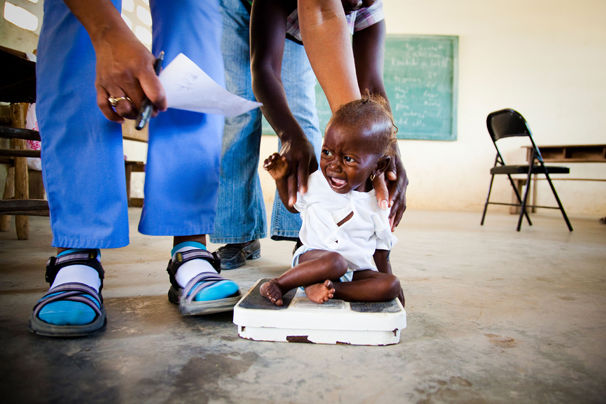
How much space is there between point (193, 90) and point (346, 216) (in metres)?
0.42

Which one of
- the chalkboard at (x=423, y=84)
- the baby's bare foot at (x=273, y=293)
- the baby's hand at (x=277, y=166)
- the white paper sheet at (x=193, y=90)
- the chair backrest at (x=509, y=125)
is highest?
the chalkboard at (x=423, y=84)

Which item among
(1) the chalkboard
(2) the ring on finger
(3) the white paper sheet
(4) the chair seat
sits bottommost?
(4) the chair seat

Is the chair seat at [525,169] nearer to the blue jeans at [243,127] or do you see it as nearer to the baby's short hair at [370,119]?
the blue jeans at [243,127]

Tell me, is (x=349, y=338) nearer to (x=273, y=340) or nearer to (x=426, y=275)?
(x=273, y=340)

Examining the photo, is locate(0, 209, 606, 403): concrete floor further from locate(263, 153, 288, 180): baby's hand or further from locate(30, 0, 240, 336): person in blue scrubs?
locate(263, 153, 288, 180): baby's hand

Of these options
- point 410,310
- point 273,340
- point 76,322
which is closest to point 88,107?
point 76,322

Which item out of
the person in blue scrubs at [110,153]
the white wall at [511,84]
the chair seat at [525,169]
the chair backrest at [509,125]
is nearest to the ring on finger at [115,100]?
the person in blue scrubs at [110,153]

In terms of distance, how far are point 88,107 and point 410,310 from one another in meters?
0.86

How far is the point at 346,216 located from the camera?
869 millimetres

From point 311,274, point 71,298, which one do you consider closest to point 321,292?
point 311,274

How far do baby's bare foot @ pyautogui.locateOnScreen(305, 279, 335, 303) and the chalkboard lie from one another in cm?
520

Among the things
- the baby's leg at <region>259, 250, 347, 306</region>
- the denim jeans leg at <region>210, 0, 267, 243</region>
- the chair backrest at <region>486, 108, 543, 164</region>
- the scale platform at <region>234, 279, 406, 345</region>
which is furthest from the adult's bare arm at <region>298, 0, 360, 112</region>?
the chair backrest at <region>486, 108, 543, 164</region>

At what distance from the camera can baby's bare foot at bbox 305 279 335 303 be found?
758 millimetres

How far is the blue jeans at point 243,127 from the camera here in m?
1.50
